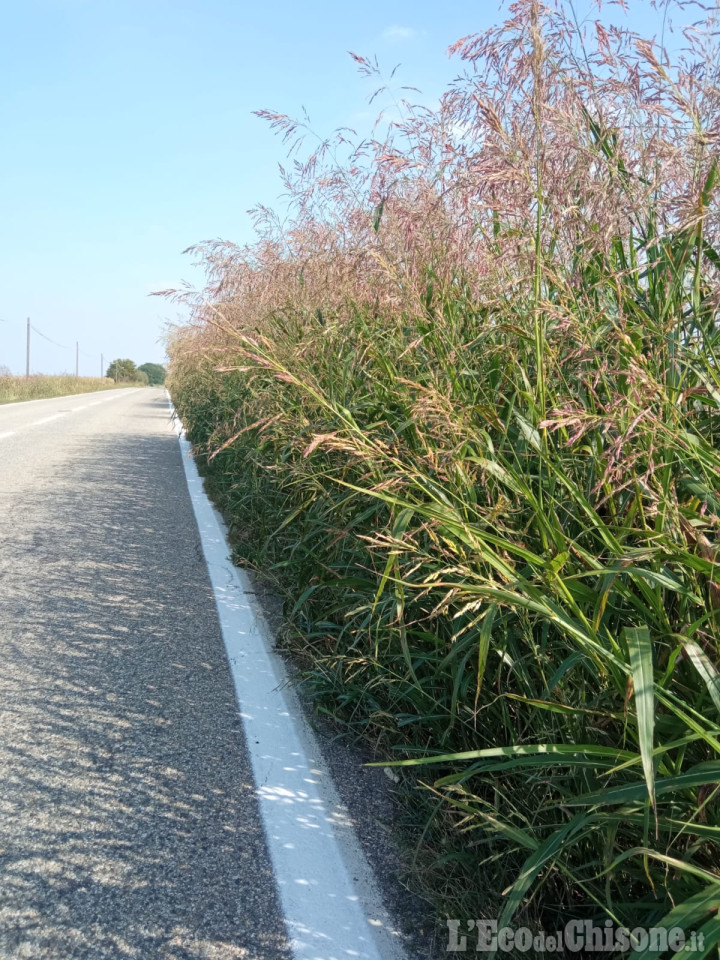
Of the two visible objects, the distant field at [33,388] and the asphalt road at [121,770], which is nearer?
the asphalt road at [121,770]

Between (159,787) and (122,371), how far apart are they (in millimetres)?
104080

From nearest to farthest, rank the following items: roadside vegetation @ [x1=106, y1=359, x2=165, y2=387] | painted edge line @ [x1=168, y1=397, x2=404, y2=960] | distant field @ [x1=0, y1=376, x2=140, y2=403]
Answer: painted edge line @ [x1=168, y1=397, x2=404, y2=960] → distant field @ [x1=0, y1=376, x2=140, y2=403] → roadside vegetation @ [x1=106, y1=359, x2=165, y2=387]

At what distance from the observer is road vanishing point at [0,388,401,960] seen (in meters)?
1.72

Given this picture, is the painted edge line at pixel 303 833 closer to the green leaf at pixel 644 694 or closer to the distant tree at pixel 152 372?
the green leaf at pixel 644 694

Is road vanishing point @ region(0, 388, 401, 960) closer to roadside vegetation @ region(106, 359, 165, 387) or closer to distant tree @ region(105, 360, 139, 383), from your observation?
roadside vegetation @ region(106, 359, 165, 387)

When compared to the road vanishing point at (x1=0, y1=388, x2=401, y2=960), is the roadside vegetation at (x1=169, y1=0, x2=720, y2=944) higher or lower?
higher

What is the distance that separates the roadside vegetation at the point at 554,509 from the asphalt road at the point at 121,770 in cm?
47

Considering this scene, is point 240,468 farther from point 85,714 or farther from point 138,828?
point 138,828

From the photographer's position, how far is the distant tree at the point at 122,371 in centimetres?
9988

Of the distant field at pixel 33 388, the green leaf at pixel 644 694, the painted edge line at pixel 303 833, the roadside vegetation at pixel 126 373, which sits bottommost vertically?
the painted edge line at pixel 303 833

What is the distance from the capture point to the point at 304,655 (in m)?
3.24

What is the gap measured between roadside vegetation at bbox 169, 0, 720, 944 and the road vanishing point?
0.27 meters

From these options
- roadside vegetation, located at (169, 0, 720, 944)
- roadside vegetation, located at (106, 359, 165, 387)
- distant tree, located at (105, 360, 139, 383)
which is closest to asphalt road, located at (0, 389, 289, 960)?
roadside vegetation, located at (169, 0, 720, 944)

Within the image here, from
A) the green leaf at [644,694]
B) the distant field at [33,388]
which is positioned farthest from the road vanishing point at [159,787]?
the distant field at [33,388]
